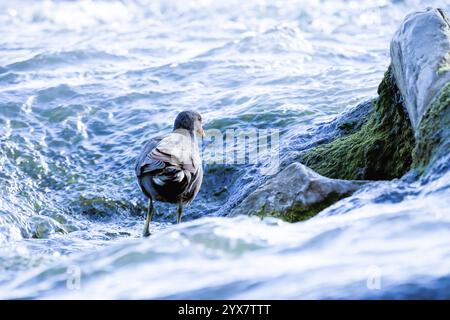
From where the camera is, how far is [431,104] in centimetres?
530

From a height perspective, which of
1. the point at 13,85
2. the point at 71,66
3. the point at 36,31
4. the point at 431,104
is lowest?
the point at 431,104

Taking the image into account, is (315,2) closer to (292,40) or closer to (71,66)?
(292,40)

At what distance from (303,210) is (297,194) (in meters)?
0.14

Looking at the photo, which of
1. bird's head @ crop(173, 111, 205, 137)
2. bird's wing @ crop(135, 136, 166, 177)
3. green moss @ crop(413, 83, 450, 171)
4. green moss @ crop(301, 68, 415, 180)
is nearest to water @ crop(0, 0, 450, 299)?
green moss @ crop(413, 83, 450, 171)

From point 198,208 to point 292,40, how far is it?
728 centimetres

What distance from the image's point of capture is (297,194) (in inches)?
225

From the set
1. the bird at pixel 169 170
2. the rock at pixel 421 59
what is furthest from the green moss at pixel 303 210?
the bird at pixel 169 170

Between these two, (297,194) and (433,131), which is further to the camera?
(297,194)

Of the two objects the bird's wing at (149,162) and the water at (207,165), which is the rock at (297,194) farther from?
the bird's wing at (149,162)

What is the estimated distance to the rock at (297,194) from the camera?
5.57m

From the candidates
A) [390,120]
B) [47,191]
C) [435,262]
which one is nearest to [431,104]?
[390,120]

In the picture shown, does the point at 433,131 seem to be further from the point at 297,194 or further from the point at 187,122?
the point at 187,122

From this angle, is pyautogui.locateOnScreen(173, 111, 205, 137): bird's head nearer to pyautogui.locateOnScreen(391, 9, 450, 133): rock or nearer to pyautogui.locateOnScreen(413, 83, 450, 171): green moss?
pyautogui.locateOnScreen(391, 9, 450, 133): rock

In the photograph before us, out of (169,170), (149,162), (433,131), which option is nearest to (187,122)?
(149,162)
